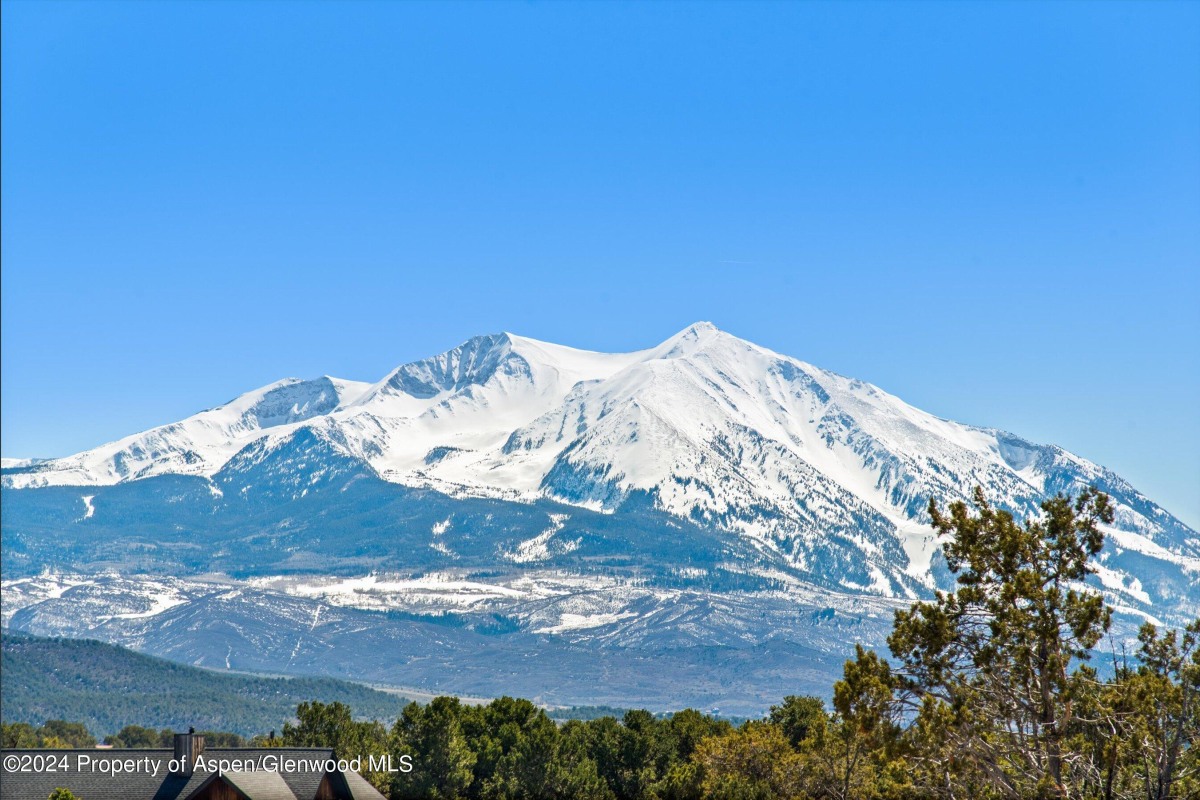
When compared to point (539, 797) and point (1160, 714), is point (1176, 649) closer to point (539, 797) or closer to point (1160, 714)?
point (1160, 714)

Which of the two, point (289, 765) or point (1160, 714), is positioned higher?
point (1160, 714)

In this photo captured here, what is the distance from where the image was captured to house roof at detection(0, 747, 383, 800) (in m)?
85.4

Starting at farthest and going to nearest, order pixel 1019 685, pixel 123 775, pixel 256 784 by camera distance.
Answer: pixel 256 784 → pixel 123 775 → pixel 1019 685

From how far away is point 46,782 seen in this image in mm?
86062

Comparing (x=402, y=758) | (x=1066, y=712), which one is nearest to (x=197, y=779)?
(x=402, y=758)

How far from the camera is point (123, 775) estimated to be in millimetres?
86875

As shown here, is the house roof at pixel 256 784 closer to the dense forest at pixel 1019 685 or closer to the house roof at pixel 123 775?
the house roof at pixel 123 775

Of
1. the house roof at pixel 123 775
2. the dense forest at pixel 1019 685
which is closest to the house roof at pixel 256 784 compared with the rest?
the house roof at pixel 123 775

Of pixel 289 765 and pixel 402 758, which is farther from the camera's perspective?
pixel 402 758

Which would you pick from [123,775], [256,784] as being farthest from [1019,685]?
[123,775]

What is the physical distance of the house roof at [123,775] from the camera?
280ft

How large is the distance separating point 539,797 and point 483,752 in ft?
27.5

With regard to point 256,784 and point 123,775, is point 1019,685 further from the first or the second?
point 123,775

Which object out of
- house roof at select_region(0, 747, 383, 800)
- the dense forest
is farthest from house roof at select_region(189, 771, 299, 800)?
the dense forest
